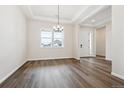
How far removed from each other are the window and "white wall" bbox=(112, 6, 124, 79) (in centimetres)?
437

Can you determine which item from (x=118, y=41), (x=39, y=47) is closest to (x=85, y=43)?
(x=39, y=47)

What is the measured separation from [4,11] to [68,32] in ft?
16.5

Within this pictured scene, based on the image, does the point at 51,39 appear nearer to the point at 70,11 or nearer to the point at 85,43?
the point at 70,11

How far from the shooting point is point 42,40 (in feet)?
20.9

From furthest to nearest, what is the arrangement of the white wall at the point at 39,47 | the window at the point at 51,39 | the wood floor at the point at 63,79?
the window at the point at 51,39 → the white wall at the point at 39,47 → the wood floor at the point at 63,79

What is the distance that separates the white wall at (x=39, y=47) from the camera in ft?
19.5

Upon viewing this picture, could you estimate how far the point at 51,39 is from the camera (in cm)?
666

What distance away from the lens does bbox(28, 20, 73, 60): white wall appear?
5.95 metres

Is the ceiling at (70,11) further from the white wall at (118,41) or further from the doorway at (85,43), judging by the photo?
the doorway at (85,43)

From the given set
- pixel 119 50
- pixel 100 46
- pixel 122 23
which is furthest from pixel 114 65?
pixel 100 46

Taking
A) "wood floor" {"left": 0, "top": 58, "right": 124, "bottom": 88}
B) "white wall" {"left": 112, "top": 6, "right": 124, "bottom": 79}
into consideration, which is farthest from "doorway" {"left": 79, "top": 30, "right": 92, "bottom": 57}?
"white wall" {"left": 112, "top": 6, "right": 124, "bottom": 79}

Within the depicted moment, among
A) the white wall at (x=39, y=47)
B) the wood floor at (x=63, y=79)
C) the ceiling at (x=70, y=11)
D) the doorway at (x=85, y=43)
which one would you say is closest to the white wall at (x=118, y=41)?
the wood floor at (x=63, y=79)

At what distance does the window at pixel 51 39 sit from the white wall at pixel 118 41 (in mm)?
4374
